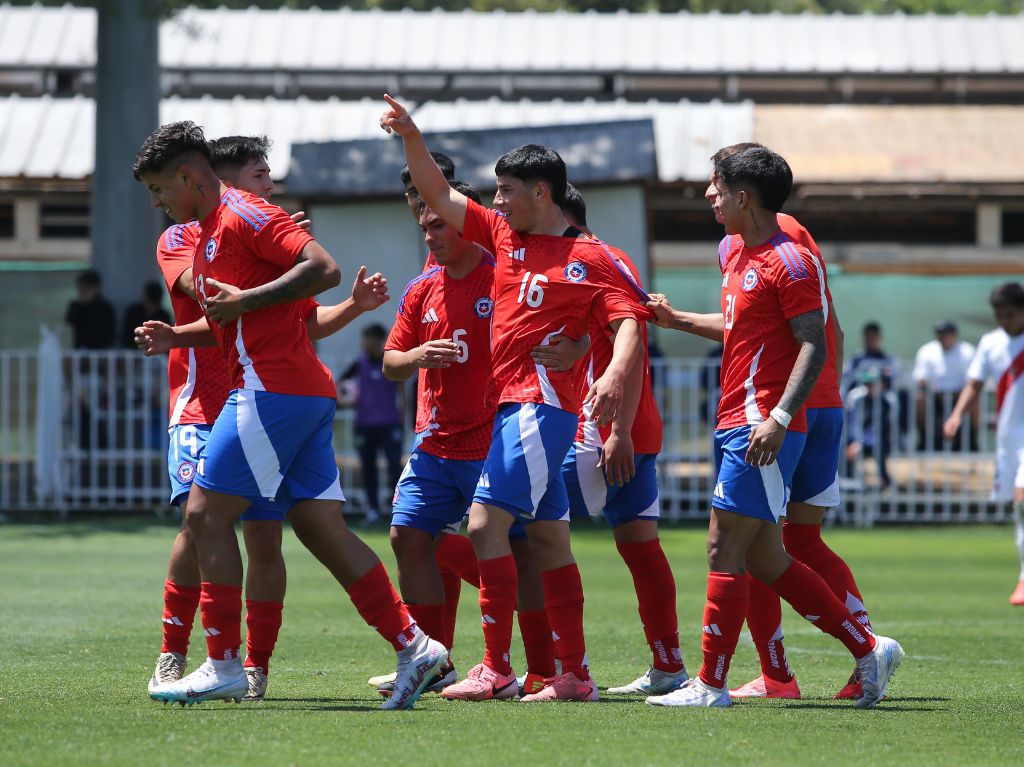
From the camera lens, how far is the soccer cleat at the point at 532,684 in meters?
6.71

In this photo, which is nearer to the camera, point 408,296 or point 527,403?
point 527,403

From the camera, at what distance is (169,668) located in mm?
6281

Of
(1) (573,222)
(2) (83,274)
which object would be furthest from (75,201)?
(1) (573,222)

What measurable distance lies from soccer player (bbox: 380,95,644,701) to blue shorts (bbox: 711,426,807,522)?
499 millimetres

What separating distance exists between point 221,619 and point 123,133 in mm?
14657

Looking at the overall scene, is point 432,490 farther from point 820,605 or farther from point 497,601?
point 820,605

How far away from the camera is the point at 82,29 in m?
30.9

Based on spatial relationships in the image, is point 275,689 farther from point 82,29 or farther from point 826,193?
point 82,29

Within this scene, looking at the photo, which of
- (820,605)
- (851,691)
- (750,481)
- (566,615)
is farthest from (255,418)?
(851,691)

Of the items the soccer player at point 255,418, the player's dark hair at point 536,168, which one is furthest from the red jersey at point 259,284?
the player's dark hair at point 536,168

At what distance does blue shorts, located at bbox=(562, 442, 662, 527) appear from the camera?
22.9 ft

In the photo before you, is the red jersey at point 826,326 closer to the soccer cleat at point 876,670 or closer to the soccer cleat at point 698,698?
the soccer cleat at point 876,670

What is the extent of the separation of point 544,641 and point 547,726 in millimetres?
1369

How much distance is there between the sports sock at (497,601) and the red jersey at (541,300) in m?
0.66
